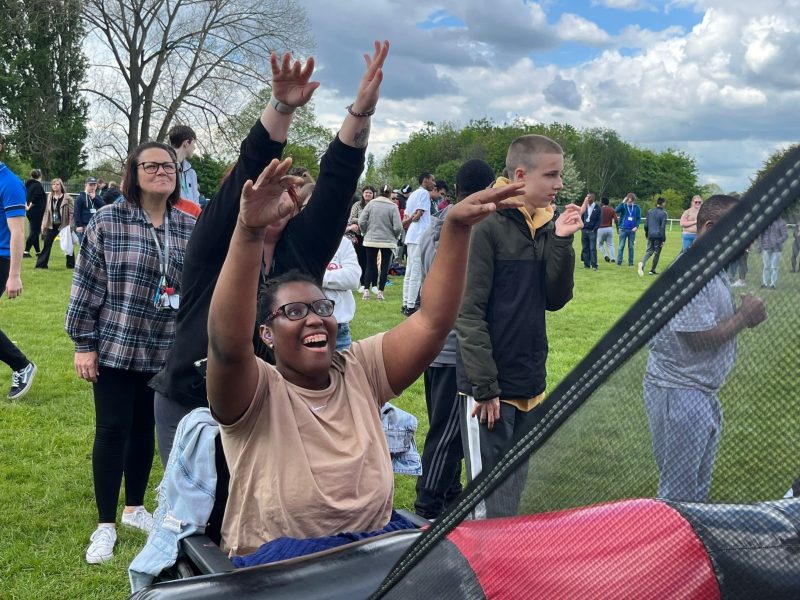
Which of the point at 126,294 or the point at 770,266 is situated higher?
the point at 770,266

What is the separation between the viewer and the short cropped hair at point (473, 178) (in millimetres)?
4059

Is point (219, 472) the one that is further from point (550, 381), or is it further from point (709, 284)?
point (550, 381)

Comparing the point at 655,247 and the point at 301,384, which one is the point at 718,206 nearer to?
the point at 301,384

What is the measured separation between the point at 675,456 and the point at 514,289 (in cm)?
251

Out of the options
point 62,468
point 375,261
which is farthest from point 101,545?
point 375,261

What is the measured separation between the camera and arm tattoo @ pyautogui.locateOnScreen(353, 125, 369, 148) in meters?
2.73

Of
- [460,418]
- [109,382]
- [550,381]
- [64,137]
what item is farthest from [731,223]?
[64,137]

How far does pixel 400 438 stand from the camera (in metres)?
2.65

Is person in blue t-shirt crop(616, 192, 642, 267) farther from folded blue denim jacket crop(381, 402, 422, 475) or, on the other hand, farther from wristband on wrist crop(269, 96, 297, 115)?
wristband on wrist crop(269, 96, 297, 115)

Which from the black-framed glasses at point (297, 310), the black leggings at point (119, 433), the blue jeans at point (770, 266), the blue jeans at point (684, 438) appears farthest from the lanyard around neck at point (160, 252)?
the blue jeans at point (770, 266)

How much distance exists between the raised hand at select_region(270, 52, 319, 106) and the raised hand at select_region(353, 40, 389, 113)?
188mm

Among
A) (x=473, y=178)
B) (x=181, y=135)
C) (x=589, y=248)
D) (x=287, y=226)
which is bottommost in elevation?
(x=589, y=248)

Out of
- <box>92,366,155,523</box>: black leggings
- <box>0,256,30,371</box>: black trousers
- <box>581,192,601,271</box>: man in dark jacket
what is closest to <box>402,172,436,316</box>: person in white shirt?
<box>0,256,30,371</box>: black trousers

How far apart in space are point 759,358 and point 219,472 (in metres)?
1.78
